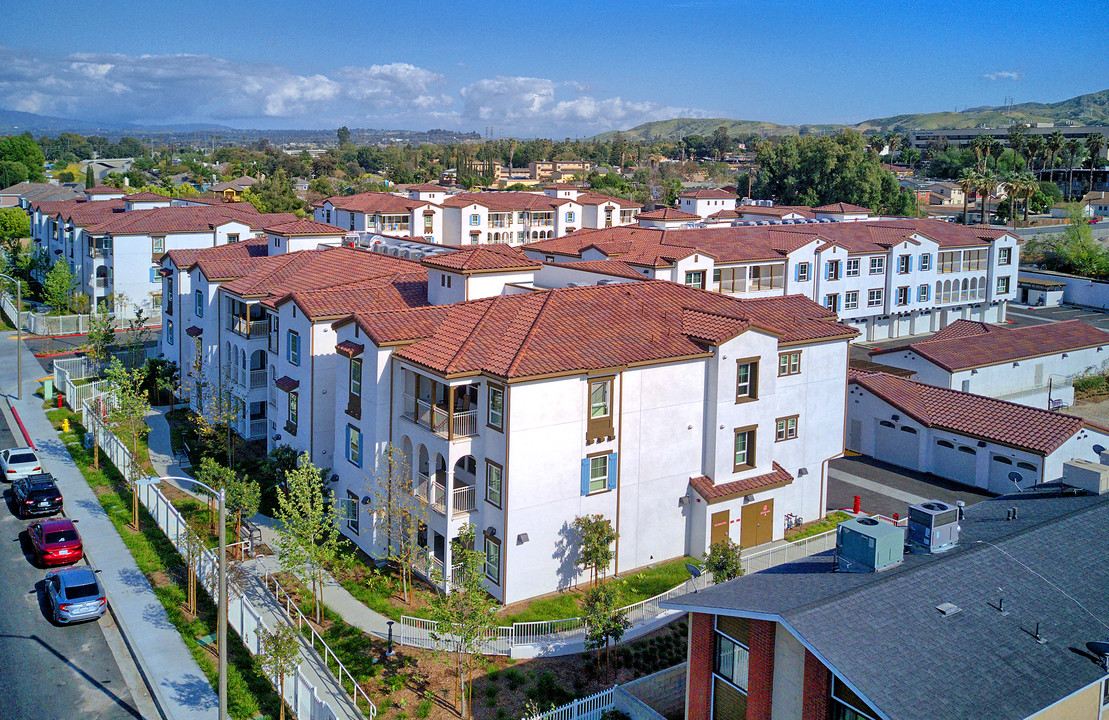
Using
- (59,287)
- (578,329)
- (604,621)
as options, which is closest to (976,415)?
(578,329)

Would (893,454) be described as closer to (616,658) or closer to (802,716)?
(616,658)

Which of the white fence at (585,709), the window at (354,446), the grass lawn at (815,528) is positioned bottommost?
the white fence at (585,709)

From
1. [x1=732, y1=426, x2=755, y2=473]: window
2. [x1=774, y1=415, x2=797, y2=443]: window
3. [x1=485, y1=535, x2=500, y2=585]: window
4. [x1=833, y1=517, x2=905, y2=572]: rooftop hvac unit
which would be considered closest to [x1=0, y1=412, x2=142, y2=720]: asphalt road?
[x1=485, y1=535, x2=500, y2=585]: window

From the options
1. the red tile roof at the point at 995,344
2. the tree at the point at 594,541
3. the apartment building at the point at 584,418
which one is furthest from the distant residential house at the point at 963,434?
the tree at the point at 594,541

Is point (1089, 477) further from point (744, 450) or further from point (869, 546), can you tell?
point (744, 450)

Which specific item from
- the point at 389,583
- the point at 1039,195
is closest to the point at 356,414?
the point at 389,583

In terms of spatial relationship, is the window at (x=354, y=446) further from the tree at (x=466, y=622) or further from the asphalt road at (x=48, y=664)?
the asphalt road at (x=48, y=664)

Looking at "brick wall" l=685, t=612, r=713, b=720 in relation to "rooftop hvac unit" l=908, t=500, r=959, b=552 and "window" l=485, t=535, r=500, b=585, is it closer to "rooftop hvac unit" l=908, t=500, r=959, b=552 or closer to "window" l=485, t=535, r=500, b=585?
"rooftop hvac unit" l=908, t=500, r=959, b=552
